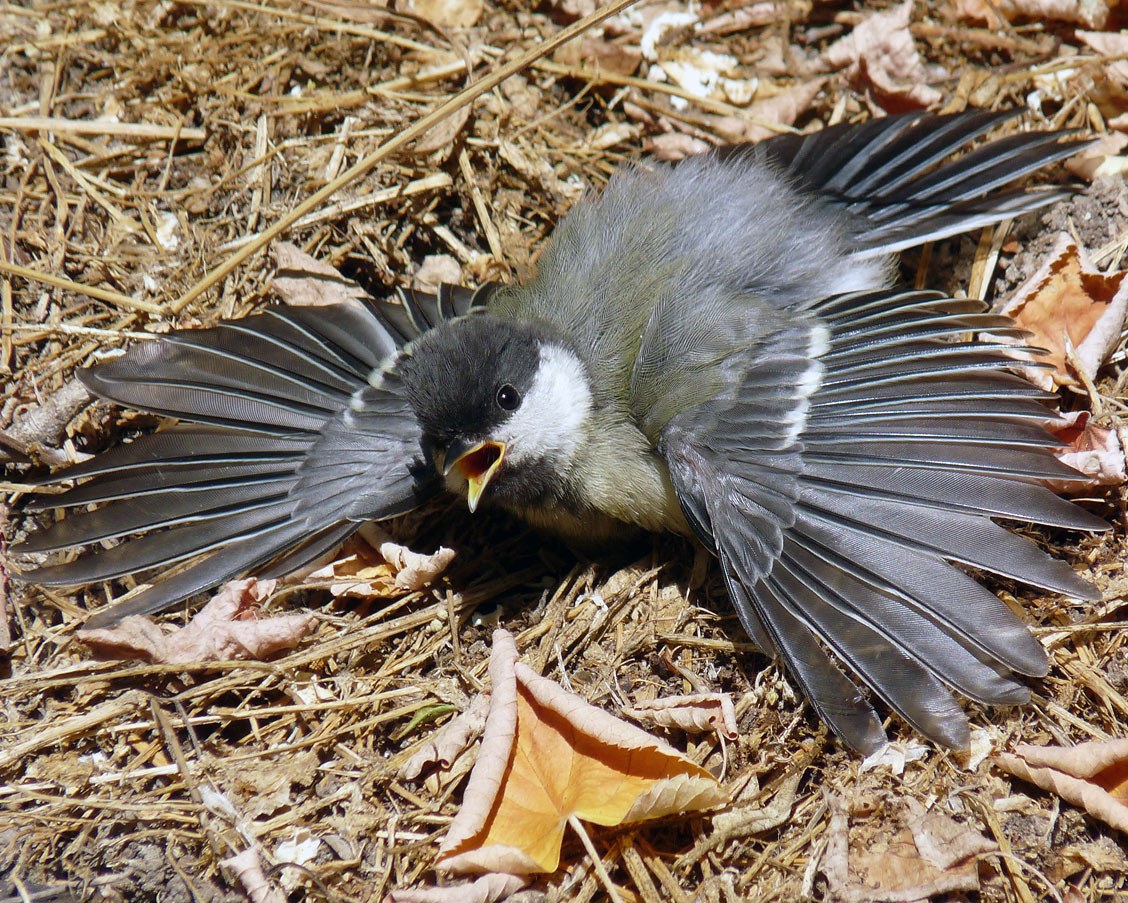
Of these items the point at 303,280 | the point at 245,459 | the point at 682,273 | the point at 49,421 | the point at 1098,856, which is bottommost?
the point at 1098,856

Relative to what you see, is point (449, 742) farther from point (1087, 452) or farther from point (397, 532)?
point (1087, 452)

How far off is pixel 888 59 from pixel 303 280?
2.40m

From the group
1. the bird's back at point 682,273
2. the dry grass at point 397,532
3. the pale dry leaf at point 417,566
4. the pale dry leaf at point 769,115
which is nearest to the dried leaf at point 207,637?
the dry grass at point 397,532

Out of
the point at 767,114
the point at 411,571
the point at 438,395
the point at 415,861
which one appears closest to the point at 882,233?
the point at 767,114

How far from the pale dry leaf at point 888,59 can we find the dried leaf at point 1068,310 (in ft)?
2.91

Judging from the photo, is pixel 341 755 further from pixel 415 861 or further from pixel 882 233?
pixel 882 233

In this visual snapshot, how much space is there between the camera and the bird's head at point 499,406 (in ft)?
8.35

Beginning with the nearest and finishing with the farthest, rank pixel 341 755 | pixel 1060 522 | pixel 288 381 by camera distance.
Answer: pixel 1060 522 → pixel 341 755 → pixel 288 381

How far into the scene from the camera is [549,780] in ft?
7.20

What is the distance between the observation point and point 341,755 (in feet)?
7.82

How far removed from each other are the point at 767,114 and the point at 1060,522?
2.13 metres

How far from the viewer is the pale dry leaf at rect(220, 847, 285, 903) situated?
2.09 m

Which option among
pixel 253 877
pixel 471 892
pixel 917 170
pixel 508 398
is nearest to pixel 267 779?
pixel 253 877

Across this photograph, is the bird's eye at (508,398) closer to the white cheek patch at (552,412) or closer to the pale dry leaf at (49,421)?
the white cheek patch at (552,412)
